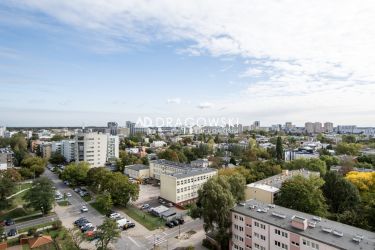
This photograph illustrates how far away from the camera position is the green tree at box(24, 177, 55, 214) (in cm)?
3044

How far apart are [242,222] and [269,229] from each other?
2705 mm

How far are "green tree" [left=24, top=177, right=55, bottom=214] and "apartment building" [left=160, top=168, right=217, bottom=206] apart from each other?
1433 cm

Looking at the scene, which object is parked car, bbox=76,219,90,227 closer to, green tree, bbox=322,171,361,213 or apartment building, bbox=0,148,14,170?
green tree, bbox=322,171,361,213

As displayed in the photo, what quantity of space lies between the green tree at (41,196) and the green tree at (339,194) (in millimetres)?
32651

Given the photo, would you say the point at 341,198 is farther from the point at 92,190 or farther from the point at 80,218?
the point at 92,190

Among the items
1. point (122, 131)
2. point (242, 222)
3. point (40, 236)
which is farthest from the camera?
point (122, 131)

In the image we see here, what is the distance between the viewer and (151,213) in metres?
32.2

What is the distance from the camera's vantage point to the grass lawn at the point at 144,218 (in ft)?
93.2

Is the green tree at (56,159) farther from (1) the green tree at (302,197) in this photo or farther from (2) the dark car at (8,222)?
(1) the green tree at (302,197)

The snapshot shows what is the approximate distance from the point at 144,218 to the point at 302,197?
56.6 ft

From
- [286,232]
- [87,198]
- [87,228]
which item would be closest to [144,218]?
[87,228]

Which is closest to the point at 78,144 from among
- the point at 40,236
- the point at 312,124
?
the point at 40,236

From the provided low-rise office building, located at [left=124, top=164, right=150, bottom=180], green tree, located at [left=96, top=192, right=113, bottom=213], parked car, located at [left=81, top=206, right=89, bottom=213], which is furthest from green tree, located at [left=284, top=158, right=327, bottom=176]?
parked car, located at [left=81, top=206, right=89, bottom=213]

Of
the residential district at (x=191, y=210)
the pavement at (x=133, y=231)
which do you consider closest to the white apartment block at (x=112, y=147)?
the residential district at (x=191, y=210)
